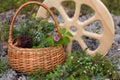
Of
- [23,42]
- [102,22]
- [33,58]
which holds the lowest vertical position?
[33,58]

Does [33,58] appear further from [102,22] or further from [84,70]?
[102,22]

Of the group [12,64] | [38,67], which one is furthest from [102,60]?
[12,64]

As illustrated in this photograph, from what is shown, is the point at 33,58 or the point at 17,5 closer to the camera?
the point at 33,58

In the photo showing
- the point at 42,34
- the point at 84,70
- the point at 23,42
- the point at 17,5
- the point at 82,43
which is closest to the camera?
the point at 84,70

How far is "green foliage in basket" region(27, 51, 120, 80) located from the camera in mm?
3463

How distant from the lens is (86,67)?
3479 mm

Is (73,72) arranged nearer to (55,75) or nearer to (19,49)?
(55,75)

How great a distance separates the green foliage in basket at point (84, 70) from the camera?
346cm

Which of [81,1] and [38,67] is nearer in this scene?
[38,67]

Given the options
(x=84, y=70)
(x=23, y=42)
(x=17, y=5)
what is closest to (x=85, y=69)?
(x=84, y=70)

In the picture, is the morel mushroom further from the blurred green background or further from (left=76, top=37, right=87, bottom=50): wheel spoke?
the blurred green background

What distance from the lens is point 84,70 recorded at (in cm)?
347

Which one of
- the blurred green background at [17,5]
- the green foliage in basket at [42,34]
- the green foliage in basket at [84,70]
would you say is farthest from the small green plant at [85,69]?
the blurred green background at [17,5]

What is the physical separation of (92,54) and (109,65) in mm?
341
